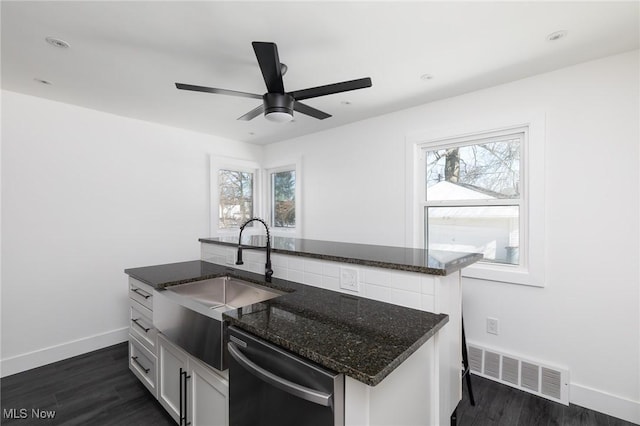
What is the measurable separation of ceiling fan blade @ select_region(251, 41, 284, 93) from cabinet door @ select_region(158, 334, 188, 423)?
5.47 ft

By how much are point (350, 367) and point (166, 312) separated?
136cm

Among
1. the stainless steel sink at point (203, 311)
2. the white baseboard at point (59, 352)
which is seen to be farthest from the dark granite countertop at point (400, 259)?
the white baseboard at point (59, 352)

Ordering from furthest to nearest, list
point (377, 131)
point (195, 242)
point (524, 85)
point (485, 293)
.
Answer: point (195, 242)
point (377, 131)
point (485, 293)
point (524, 85)

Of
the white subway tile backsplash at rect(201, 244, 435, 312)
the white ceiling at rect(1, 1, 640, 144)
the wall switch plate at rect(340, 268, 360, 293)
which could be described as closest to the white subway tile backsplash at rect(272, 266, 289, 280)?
the white subway tile backsplash at rect(201, 244, 435, 312)

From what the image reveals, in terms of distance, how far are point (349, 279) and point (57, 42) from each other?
2353 millimetres

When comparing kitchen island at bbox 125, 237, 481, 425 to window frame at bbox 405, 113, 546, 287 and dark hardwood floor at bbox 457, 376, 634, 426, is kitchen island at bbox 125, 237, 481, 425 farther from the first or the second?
window frame at bbox 405, 113, 546, 287

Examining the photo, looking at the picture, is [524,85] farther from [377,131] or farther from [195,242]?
[195,242]

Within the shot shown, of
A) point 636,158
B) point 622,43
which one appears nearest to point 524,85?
point 622,43

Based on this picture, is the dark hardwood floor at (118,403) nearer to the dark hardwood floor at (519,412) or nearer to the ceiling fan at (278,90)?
the dark hardwood floor at (519,412)

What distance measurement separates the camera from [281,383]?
102 cm

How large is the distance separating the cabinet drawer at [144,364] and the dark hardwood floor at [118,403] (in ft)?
0.56

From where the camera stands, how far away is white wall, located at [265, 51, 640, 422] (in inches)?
76.8

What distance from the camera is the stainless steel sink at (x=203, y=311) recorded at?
1392 millimetres

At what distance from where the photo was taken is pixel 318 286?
1.73 meters
